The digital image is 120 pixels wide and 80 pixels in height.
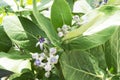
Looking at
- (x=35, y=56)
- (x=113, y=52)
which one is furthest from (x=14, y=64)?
(x=113, y=52)

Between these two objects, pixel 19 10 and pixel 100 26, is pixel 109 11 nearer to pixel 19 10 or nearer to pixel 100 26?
pixel 100 26

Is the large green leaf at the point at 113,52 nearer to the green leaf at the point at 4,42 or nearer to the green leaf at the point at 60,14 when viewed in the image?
the green leaf at the point at 60,14

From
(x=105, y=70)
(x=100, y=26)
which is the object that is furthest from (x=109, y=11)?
(x=105, y=70)

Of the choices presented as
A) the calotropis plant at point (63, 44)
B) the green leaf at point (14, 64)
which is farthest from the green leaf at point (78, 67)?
the green leaf at point (14, 64)

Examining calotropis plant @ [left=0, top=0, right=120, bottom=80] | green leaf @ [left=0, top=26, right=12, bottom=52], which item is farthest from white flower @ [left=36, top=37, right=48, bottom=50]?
Answer: green leaf @ [left=0, top=26, right=12, bottom=52]

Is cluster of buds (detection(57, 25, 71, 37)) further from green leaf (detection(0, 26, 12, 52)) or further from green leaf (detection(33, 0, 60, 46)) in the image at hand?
green leaf (detection(0, 26, 12, 52))

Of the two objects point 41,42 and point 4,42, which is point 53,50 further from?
point 4,42
